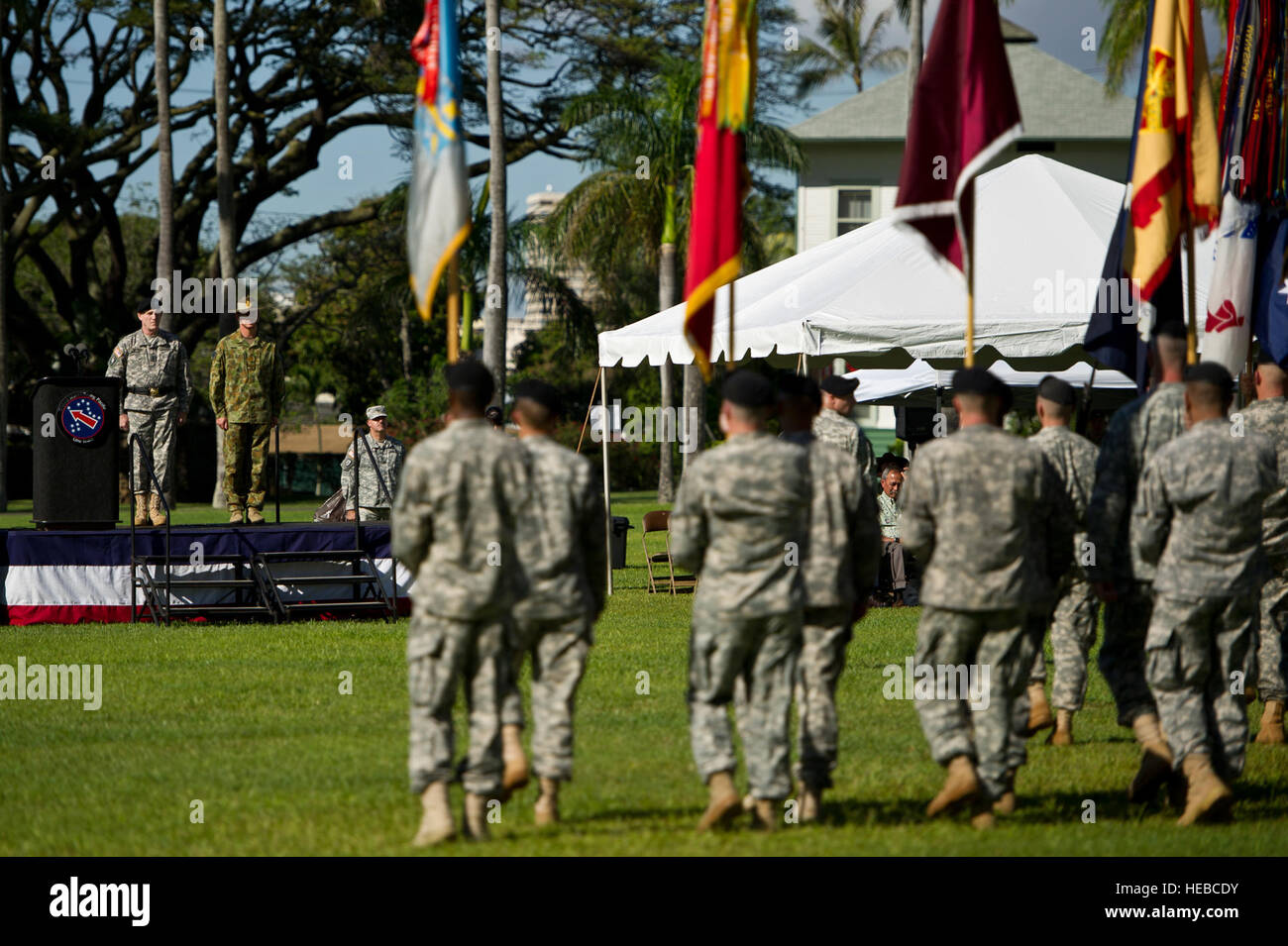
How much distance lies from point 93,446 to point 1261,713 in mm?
10255

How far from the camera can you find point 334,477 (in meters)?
54.6

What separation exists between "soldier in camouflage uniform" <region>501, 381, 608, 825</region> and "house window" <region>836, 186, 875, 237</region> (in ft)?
135

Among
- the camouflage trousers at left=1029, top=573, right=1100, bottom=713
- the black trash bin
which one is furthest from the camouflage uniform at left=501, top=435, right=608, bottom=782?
the black trash bin

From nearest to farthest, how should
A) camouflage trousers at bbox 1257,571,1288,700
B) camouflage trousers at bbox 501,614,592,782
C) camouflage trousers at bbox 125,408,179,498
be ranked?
1. camouflage trousers at bbox 501,614,592,782
2. camouflage trousers at bbox 1257,571,1288,700
3. camouflage trousers at bbox 125,408,179,498

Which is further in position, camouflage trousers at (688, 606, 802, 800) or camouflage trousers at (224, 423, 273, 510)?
camouflage trousers at (224, 423, 273, 510)

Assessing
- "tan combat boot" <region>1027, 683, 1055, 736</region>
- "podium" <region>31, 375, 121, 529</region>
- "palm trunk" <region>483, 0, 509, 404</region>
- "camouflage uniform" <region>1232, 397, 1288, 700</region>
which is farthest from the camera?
"palm trunk" <region>483, 0, 509, 404</region>

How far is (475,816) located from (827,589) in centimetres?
198

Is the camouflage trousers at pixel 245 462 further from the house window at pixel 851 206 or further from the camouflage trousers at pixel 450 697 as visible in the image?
the house window at pixel 851 206

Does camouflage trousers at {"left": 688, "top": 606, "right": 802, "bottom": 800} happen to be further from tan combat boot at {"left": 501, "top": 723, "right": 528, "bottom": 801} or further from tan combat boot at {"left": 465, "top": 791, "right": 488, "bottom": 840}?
tan combat boot at {"left": 465, "top": 791, "right": 488, "bottom": 840}

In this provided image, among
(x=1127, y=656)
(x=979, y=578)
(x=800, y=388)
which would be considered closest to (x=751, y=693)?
(x=979, y=578)

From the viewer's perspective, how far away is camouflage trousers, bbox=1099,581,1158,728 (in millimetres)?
8078

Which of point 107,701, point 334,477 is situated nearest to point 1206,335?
point 107,701

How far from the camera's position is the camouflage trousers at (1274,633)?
378 inches

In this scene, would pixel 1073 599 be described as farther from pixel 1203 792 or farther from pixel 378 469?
pixel 378 469
